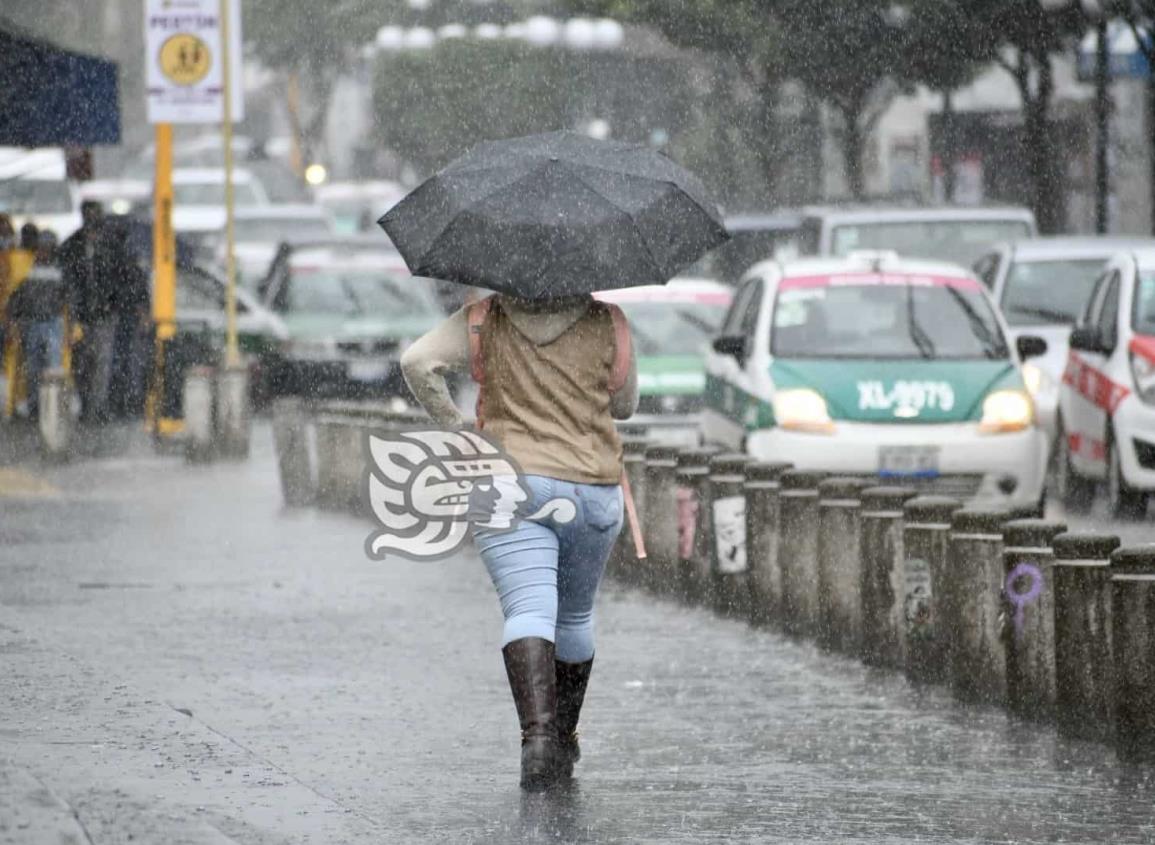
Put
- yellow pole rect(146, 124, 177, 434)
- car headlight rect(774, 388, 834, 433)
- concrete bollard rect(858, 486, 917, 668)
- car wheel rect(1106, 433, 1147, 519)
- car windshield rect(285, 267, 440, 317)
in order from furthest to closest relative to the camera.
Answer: car windshield rect(285, 267, 440, 317) < yellow pole rect(146, 124, 177, 434) < car wheel rect(1106, 433, 1147, 519) < car headlight rect(774, 388, 834, 433) < concrete bollard rect(858, 486, 917, 668)

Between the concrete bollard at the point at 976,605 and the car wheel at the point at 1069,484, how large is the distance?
762cm

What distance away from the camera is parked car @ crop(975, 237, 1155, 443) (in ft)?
65.0

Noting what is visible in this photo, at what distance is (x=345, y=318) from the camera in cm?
2806

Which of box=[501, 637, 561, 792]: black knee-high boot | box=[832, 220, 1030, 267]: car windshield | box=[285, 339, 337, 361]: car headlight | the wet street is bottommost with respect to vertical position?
the wet street

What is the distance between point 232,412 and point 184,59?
283cm

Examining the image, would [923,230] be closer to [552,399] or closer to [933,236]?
[933,236]

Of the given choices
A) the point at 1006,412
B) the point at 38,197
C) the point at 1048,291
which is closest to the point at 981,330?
the point at 1006,412

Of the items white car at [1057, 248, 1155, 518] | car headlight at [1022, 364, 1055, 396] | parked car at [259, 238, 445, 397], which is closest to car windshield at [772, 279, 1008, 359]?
white car at [1057, 248, 1155, 518]

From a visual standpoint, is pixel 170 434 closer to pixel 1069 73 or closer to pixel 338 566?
pixel 338 566

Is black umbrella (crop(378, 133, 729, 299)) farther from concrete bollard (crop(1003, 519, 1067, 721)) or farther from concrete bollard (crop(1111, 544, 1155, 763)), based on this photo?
concrete bollard (crop(1003, 519, 1067, 721))

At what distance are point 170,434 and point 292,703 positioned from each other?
13297 mm

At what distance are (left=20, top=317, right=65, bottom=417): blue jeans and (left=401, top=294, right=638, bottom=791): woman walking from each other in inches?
715

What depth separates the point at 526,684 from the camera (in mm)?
7863

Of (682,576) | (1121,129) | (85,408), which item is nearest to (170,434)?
(85,408)
